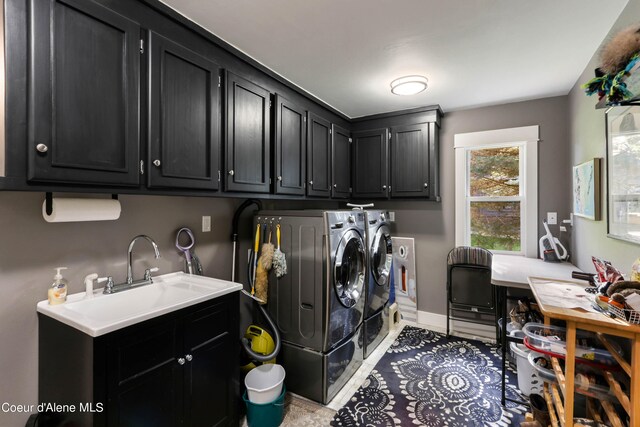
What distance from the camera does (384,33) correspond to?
1.77 m

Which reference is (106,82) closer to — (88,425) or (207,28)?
(207,28)

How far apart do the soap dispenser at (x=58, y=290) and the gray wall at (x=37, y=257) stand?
5 cm

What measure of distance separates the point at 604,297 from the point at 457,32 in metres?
1.60

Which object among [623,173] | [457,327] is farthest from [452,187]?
[623,173]

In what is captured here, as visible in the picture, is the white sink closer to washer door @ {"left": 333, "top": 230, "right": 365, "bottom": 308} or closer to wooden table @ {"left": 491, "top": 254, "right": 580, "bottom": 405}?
washer door @ {"left": 333, "top": 230, "right": 365, "bottom": 308}

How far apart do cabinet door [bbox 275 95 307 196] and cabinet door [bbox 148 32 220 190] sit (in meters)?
0.60

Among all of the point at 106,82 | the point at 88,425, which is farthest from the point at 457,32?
the point at 88,425

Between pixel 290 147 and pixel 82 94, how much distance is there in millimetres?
1441

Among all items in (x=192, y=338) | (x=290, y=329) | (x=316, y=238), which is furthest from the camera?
(x=290, y=329)

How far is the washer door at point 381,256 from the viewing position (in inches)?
112

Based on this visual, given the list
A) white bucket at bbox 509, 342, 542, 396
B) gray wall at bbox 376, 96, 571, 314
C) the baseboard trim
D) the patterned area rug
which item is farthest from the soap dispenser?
the baseboard trim

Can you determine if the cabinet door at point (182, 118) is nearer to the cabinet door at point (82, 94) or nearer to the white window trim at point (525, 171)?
the cabinet door at point (82, 94)

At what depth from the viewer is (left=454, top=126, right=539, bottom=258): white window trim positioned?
2.93 meters

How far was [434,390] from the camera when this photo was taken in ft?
7.43
